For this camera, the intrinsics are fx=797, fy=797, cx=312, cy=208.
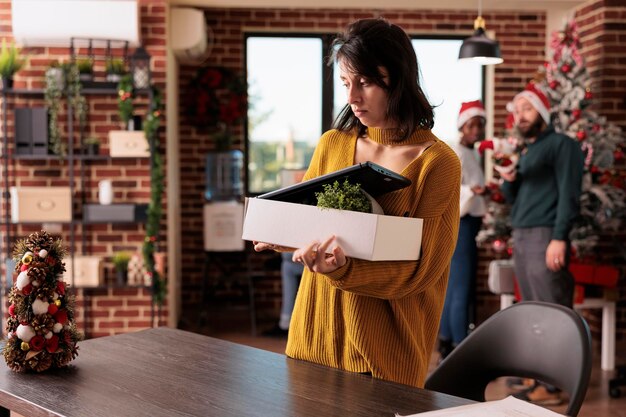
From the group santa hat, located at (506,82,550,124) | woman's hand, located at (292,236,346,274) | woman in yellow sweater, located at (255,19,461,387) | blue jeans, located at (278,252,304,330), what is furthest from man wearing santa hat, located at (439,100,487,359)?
woman's hand, located at (292,236,346,274)

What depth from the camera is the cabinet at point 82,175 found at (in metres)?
5.32

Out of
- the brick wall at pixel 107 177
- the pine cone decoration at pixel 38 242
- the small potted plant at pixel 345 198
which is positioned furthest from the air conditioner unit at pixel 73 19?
the small potted plant at pixel 345 198

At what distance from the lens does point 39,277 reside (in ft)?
5.70

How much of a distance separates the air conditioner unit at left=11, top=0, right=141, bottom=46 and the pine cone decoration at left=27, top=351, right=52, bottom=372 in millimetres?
3767

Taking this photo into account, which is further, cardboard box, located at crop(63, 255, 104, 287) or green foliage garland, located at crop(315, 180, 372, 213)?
cardboard box, located at crop(63, 255, 104, 287)

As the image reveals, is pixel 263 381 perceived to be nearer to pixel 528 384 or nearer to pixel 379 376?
pixel 379 376

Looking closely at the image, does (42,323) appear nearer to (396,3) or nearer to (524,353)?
(524,353)

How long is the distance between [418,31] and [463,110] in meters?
2.32

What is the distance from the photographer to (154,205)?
5.28 meters

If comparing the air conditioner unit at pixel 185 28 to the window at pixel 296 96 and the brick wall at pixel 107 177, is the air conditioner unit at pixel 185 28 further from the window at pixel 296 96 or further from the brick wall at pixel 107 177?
the window at pixel 296 96

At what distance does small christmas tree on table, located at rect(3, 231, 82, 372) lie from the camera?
1698 millimetres

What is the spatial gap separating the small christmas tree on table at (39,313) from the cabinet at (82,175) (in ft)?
11.5

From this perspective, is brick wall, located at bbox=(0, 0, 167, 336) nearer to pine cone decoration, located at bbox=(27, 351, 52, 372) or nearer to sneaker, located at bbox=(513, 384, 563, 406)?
sneaker, located at bbox=(513, 384, 563, 406)

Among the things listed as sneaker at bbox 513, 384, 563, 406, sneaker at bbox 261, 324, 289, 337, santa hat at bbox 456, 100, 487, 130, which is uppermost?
santa hat at bbox 456, 100, 487, 130
